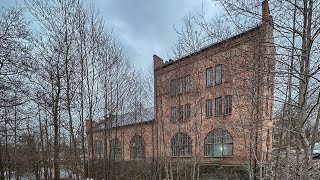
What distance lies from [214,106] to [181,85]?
6.35 meters

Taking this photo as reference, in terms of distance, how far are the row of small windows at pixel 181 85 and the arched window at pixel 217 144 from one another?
6068 millimetres

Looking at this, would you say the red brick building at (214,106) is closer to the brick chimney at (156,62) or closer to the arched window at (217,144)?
the arched window at (217,144)

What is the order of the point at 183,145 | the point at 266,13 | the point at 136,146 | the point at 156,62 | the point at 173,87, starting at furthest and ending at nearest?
the point at 156,62 < the point at 136,146 < the point at 173,87 < the point at 183,145 < the point at 266,13

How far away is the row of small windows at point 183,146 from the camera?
12242 mm

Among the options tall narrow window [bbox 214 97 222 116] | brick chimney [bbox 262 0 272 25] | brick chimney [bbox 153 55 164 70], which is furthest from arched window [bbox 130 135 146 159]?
brick chimney [bbox 262 0 272 25]

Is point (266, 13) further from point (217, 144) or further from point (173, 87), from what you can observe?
point (217, 144)

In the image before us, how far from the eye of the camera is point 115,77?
44.5 ft

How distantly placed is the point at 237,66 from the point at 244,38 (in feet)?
2.12

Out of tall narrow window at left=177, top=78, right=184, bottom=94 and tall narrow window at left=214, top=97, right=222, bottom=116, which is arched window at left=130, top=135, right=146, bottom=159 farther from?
tall narrow window at left=177, top=78, right=184, bottom=94

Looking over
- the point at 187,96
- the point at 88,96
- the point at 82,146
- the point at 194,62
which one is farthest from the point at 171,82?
the point at 82,146

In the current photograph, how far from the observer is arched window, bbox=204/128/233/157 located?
17712mm

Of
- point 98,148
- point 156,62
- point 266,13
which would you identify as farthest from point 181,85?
point 156,62

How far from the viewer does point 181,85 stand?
12664mm

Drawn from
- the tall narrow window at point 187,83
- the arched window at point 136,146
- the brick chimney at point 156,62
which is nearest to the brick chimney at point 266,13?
the tall narrow window at point 187,83
